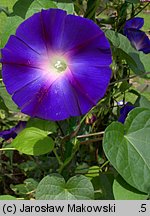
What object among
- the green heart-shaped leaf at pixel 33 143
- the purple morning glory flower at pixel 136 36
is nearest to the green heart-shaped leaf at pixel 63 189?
the green heart-shaped leaf at pixel 33 143

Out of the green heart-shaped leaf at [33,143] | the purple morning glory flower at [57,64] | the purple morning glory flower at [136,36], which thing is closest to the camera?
the purple morning glory flower at [57,64]

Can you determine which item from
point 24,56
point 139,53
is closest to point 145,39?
point 139,53

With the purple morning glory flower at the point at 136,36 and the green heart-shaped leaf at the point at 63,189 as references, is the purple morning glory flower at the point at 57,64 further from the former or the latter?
the purple morning glory flower at the point at 136,36

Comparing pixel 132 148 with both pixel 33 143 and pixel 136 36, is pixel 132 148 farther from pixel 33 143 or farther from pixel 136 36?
pixel 136 36

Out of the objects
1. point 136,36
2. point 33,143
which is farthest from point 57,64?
point 136,36

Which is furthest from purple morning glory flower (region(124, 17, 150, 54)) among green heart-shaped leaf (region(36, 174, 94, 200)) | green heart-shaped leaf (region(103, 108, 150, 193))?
green heart-shaped leaf (region(36, 174, 94, 200))
